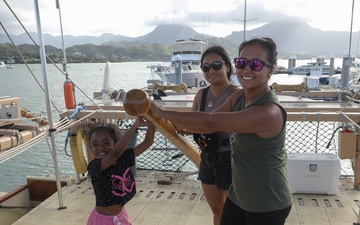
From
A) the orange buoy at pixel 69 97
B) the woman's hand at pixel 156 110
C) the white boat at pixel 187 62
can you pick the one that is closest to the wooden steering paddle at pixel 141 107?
the woman's hand at pixel 156 110

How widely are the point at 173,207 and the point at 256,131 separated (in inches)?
85.9

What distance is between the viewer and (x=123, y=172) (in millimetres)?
1886

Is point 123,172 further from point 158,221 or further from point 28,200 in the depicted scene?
point 28,200

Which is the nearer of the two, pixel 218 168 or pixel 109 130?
pixel 109 130

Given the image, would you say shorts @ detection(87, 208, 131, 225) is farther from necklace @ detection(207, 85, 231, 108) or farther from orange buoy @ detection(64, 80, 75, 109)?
orange buoy @ detection(64, 80, 75, 109)

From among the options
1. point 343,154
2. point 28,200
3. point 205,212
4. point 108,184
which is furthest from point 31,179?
point 343,154

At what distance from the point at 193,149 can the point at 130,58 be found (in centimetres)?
11272

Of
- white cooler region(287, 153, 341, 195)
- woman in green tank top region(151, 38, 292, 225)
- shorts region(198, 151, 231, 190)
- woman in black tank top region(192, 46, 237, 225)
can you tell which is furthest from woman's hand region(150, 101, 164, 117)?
white cooler region(287, 153, 341, 195)

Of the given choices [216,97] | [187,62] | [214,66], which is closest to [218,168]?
[216,97]

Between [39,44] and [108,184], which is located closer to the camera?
[108,184]

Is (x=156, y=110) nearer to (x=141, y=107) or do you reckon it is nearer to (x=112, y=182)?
(x=141, y=107)

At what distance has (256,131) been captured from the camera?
1.26 meters

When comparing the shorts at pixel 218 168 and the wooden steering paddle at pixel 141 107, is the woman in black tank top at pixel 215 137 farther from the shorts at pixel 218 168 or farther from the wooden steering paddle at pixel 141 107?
the wooden steering paddle at pixel 141 107

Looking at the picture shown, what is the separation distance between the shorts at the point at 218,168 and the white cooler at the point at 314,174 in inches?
61.1
